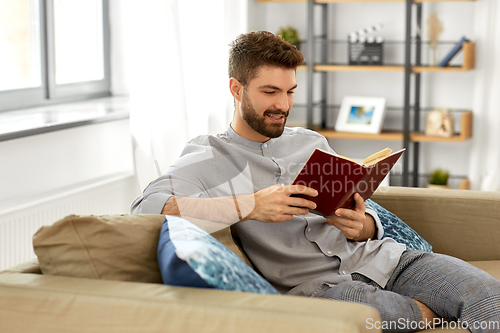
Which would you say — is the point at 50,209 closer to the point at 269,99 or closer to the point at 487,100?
the point at 269,99

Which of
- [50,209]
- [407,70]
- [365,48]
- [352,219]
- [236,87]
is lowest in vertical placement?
[50,209]

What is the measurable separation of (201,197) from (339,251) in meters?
0.41

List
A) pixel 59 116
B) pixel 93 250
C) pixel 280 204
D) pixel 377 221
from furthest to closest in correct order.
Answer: pixel 59 116 < pixel 377 221 < pixel 280 204 < pixel 93 250

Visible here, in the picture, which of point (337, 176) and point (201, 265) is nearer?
point (201, 265)

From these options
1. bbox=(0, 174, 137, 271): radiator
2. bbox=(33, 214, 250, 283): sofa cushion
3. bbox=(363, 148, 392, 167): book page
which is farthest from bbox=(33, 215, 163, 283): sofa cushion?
bbox=(0, 174, 137, 271): radiator

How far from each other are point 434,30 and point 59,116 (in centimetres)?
238

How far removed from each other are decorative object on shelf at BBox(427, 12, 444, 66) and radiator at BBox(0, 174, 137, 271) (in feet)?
6.91

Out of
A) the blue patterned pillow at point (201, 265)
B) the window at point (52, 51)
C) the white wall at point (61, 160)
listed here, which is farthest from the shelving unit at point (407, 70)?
the blue patterned pillow at point (201, 265)

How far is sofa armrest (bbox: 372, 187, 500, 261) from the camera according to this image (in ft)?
6.34

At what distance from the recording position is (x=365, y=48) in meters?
3.86

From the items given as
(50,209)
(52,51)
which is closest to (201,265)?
(50,209)

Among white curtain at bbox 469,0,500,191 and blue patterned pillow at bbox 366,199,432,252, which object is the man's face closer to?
Answer: blue patterned pillow at bbox 366,199,432,252

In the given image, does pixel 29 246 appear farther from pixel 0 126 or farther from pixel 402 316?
pixel 402 316

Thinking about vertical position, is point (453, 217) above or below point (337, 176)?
below
